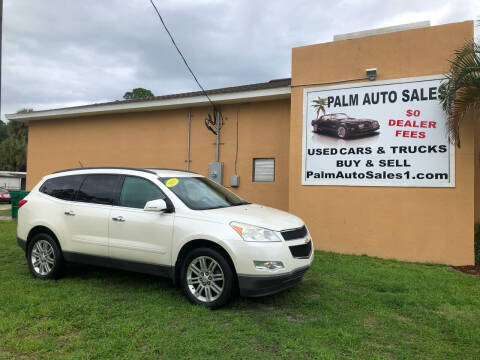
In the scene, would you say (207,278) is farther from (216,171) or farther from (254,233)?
(216,171)

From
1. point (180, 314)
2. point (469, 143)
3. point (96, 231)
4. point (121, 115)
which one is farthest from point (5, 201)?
point (469, 143)

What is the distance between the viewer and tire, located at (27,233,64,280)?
18.7ft

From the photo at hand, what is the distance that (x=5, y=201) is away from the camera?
957 inches

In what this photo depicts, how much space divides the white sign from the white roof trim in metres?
1.21

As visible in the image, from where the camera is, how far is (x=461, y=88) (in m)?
6.93

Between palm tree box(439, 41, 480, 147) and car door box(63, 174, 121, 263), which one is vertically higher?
palm tree box(439, 41, 480, 147)

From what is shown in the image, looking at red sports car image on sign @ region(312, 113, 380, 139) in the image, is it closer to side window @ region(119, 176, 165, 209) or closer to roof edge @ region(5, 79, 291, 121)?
roof edge @ region(5, 79, 291, 121)

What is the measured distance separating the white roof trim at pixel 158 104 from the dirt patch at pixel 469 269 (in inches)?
206

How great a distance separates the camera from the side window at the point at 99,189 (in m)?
5.50

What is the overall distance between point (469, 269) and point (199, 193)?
5264 mm

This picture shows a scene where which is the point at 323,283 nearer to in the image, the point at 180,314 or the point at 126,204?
the point at 180,314

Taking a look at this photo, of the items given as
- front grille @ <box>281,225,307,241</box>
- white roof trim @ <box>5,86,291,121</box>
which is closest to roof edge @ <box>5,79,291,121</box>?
white roof trim @ <box>5,86,291,121</box>

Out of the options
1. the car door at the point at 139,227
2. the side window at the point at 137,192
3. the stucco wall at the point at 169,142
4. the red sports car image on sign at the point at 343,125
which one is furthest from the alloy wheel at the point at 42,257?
the red sports car image on sign at the point at 343,125

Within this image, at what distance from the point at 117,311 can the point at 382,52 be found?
7.08 metres
